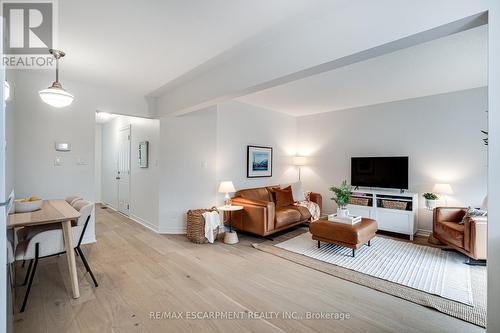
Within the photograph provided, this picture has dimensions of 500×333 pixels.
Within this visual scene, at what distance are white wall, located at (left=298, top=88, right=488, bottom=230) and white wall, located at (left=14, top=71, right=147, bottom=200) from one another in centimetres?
461

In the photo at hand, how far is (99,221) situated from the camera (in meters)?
4.98

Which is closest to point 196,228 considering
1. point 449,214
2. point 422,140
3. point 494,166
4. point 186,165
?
point 186,165

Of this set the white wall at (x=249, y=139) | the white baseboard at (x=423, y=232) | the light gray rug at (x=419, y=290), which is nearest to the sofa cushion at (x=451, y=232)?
the light gray rug at (x=419, y=290)

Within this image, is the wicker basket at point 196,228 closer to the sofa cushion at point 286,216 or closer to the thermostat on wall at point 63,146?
the sofa cushion at point 286,216

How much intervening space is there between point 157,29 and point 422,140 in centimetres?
471

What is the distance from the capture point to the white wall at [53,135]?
318 centimetres

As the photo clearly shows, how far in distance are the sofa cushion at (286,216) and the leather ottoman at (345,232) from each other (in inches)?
25.2

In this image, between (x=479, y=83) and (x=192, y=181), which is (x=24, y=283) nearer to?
(x=192, y=181)

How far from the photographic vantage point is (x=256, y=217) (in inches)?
153

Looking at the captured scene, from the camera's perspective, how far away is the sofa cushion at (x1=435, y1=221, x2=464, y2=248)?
312 cm

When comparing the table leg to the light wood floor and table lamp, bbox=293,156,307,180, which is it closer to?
the light wood floor

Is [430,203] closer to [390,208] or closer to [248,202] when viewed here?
[390,208]

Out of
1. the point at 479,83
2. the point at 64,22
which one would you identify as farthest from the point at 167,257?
the point at 479,83

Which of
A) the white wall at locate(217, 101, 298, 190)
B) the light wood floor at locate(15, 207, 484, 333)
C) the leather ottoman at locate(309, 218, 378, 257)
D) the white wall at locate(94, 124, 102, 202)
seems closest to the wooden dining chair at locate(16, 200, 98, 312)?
the light wood floor at locate(15, 207, 484, 333)
